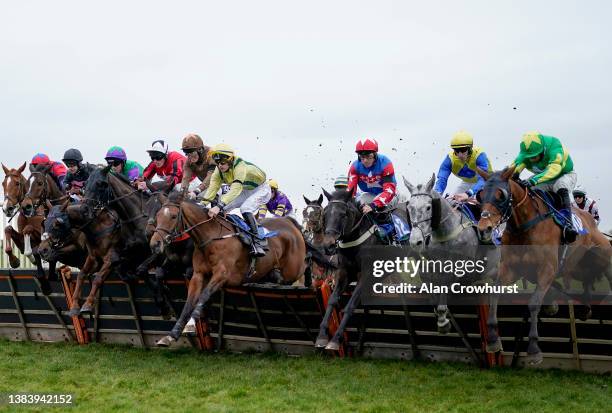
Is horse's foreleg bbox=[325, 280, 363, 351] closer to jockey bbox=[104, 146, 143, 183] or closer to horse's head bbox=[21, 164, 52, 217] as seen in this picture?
jockey bbox=[104, 146, 143, 183]

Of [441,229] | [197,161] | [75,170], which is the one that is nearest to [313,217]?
[197,161]

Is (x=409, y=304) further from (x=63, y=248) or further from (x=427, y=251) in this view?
(x=63, y=248)

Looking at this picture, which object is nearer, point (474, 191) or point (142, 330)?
point (474, 191)

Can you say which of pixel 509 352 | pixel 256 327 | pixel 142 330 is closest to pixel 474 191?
pixel 509 352

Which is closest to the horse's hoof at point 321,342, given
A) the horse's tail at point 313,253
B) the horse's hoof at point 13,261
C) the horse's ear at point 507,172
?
→ the horse's ear at point 507,172

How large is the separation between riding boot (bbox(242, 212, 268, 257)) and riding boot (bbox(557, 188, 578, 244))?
11.9 ft

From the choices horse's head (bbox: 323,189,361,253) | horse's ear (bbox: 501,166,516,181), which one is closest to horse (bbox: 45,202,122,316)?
horse's head (bbox: 323,189,361,253)

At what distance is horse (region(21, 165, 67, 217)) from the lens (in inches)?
483

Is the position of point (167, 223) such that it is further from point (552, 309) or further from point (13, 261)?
point (13, 261)

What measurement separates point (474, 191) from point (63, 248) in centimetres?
564

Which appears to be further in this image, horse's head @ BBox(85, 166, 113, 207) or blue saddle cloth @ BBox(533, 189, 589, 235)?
horse's head @ BBox(85, 166, 113, 207)

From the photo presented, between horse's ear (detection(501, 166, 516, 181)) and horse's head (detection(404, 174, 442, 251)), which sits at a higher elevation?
horse's ear (detection(501, 166, 516, 181))

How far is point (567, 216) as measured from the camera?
8.74 m

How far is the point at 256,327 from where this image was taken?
1087 cm
